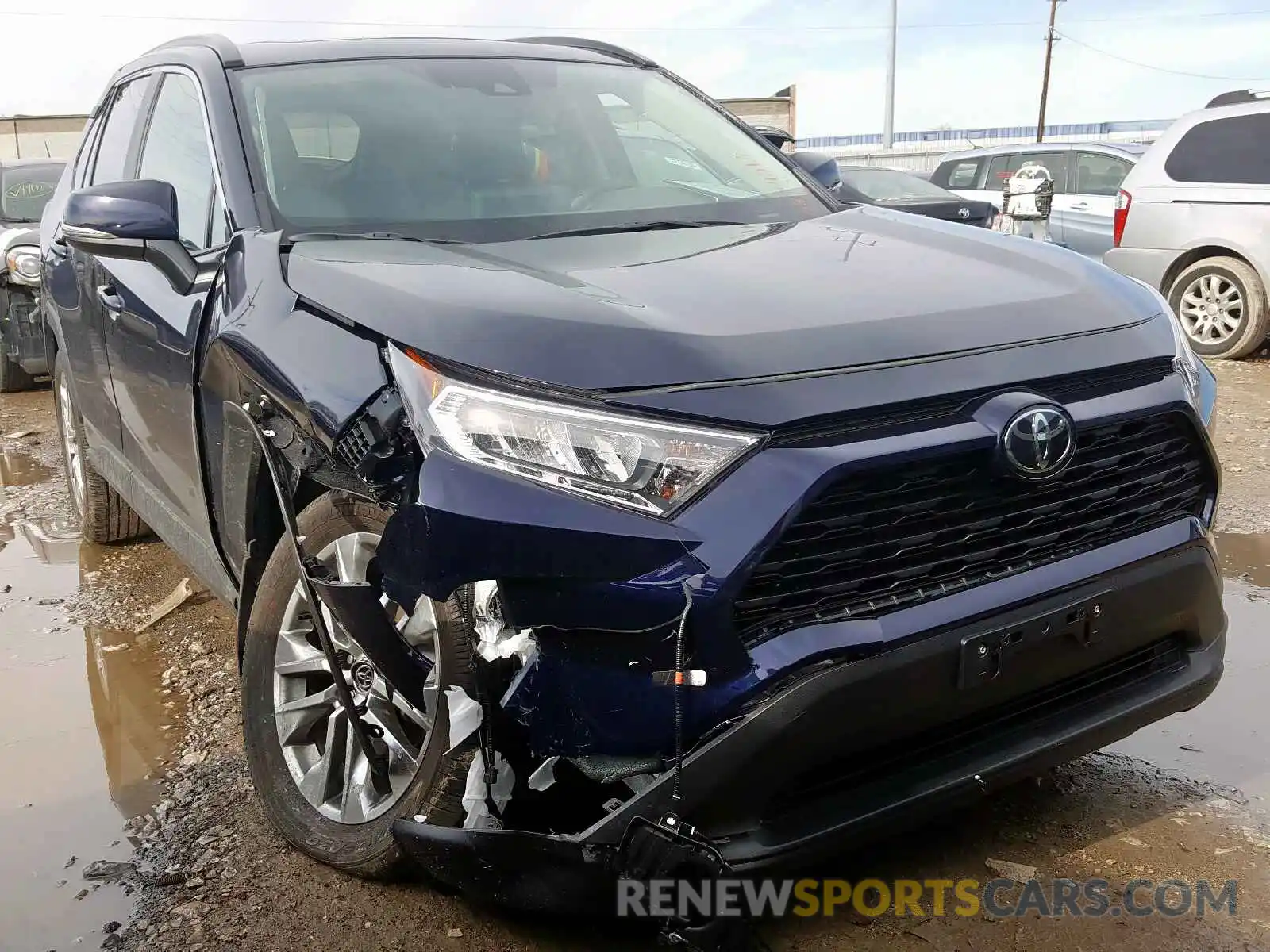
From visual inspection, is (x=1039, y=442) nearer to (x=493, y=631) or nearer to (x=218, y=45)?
(x=493, y=631)

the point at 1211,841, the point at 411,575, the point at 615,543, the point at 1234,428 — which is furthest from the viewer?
the point at 1234,428

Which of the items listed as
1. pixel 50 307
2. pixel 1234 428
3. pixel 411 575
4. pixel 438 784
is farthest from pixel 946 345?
pixel 1234 428

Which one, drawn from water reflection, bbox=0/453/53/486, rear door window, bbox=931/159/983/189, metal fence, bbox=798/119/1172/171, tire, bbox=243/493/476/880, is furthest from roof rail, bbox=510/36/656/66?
metal fence, bbox=798/119/1172/171

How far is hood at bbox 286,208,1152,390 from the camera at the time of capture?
77.5 inches

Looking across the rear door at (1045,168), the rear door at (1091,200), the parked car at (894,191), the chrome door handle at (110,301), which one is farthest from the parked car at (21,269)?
the rear door at (1091,200)

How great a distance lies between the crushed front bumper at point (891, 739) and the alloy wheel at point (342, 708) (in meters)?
0.20

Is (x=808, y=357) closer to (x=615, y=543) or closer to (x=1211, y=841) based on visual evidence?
(x=615, y=543)

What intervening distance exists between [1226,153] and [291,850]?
8741 mm

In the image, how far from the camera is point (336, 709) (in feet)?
8.13

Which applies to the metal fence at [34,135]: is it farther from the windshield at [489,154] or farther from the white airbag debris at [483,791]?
the white airbag debris at [483,791]

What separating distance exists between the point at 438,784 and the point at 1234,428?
5.88 meters

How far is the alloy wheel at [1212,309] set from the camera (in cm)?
883

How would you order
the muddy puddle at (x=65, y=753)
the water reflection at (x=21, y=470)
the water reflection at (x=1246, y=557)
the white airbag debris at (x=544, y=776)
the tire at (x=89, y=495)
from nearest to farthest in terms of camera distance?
the white airbag debris at (x=544, y=776) < the muddy puddle at (x=65, y=753) < the water reflection at (x=1246, y=557) < the tire at (x=89, y=495) < the water reflection at (x=21, y=470)

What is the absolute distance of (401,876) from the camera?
234 cm
